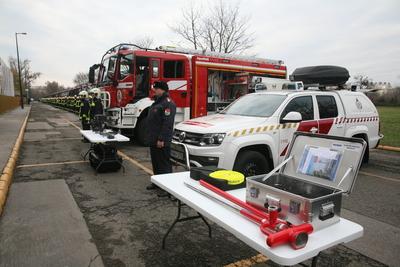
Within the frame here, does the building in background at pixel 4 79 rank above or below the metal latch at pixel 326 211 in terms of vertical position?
above

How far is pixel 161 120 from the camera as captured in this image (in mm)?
5207

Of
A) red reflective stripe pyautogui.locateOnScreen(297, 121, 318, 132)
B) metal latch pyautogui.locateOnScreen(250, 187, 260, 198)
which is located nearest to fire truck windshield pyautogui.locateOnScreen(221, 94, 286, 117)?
red reflective stripe pyautogui.locateOnScreen(297, 121, 318, 132)

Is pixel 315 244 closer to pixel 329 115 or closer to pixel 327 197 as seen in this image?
pixel 327 197

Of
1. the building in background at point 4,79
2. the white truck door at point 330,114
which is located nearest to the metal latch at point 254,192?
the white truck door at point 330,114

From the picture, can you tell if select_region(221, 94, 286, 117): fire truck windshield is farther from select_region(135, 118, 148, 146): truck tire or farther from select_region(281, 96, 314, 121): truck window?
select_region(135, 118, 148, 146): truck tire

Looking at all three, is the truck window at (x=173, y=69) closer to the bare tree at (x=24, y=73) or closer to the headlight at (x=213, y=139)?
the headlight at (x=213, y=139)

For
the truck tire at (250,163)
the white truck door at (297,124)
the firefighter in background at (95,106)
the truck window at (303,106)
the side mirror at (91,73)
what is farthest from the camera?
the side mirror at (91,73)

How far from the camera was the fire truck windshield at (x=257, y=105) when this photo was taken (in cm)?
596

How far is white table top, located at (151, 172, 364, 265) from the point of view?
169 centimetres

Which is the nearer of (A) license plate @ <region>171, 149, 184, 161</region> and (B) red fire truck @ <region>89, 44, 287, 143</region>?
(A) license plate @ <region>171, 149, 184, 161</region>

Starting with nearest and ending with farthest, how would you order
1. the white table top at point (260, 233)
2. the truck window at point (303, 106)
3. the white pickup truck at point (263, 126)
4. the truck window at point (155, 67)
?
1. the white table top at point (260, 233)
2. the white pickup truck at point (263, 126)
3. the truck window at point (303, 106)
4. the truck window at point (155, 67)

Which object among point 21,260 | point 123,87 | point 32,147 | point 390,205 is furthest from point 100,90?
point 390,205

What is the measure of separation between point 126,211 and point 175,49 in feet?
26.2

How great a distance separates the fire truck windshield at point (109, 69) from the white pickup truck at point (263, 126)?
5.35 meters
